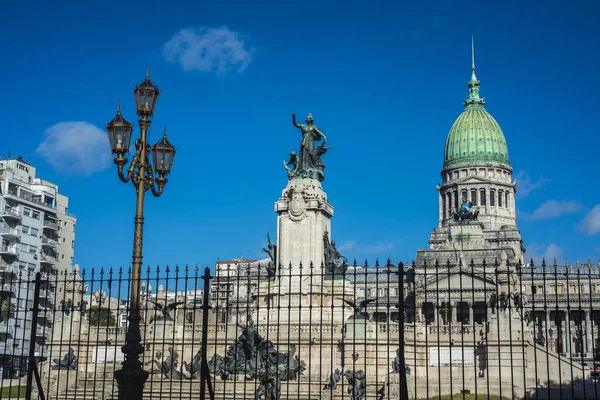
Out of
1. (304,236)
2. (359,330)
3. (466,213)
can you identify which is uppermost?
(466,213)

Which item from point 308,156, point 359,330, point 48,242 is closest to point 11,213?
point 48,242

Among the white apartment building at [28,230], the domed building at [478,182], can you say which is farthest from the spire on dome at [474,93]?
the white apartment building at [28,230]

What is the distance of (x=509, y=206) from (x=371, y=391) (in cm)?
10408

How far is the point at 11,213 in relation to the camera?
7744 cm

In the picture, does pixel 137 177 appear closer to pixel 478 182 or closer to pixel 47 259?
pixel 47 259

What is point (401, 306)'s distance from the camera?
57.0 feet

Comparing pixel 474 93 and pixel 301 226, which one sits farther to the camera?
pixel 474 93

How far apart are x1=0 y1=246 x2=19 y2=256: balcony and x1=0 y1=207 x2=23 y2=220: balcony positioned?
2961 mm

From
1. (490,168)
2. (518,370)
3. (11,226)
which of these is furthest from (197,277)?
(490,168)

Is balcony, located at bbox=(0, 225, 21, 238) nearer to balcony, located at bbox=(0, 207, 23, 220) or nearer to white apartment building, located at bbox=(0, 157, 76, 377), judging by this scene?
white apartment building, located at bbox=(0, 157, 76, 377)

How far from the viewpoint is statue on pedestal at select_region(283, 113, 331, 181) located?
45188 mm

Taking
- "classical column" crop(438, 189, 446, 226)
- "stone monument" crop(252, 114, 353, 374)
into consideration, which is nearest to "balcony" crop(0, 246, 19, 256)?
"stone monument" crop(252, 114, 353, 374)

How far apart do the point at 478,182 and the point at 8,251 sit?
2956 inches

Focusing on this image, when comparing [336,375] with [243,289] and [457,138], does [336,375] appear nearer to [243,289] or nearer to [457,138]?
[243,289]
